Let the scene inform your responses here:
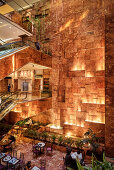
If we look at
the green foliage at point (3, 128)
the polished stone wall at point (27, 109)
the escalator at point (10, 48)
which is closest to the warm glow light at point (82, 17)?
the escalator at point (10, 48)

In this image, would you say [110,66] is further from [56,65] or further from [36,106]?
[36,106]

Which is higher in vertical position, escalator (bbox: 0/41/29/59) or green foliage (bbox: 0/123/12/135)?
escalator (bbox: 0/41/29/59)

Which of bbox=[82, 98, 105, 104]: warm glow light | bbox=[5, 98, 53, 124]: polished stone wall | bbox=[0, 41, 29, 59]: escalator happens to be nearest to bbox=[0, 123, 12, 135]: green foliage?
bbox=[5, 98, 53, 124]: polished stone wall

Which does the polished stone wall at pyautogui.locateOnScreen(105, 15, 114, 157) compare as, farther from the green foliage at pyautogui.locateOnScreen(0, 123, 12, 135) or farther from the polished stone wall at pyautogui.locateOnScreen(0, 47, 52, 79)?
the green foliage at pyautogui.locateOnScreen(0, 123, 12, 135)

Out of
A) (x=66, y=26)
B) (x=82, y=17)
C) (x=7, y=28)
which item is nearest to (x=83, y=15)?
(x=82, y=17)

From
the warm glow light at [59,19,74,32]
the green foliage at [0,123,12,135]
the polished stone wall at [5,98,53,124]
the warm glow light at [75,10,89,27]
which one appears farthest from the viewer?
the warm glow light at [59,19,74,32]

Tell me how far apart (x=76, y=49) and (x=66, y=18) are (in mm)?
2954

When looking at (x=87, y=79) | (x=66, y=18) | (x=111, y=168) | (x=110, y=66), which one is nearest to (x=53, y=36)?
(x=66, y=18)

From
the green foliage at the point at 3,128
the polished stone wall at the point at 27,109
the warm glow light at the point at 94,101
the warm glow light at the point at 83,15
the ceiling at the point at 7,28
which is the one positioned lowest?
the green foliage at the point at 3,128

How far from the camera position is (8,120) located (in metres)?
7.25

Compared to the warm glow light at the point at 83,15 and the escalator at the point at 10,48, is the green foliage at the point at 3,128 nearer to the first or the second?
the escalator at the point at 10,48

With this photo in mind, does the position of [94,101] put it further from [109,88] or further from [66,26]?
[66,26]

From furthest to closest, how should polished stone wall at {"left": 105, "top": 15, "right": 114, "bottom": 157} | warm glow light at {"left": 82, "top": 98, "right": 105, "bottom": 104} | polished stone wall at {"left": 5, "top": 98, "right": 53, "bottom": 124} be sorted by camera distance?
warm glow light at {"left": 82, "top": 98, "right": 105, "bottom": 104} → polished stone wall at {"left": 5, "top": 98, "right": 53, "bottom": 124} → polished stone wall at {"left": 105, "top": 15, "right": 114, "bottom": 157}

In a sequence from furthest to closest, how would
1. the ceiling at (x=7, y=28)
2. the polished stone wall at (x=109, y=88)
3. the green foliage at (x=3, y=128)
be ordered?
the ceiling at (x=7, y=28)
the polished stone wall at (x=109, y=88)
the green foliage at (x=3, y=128)
